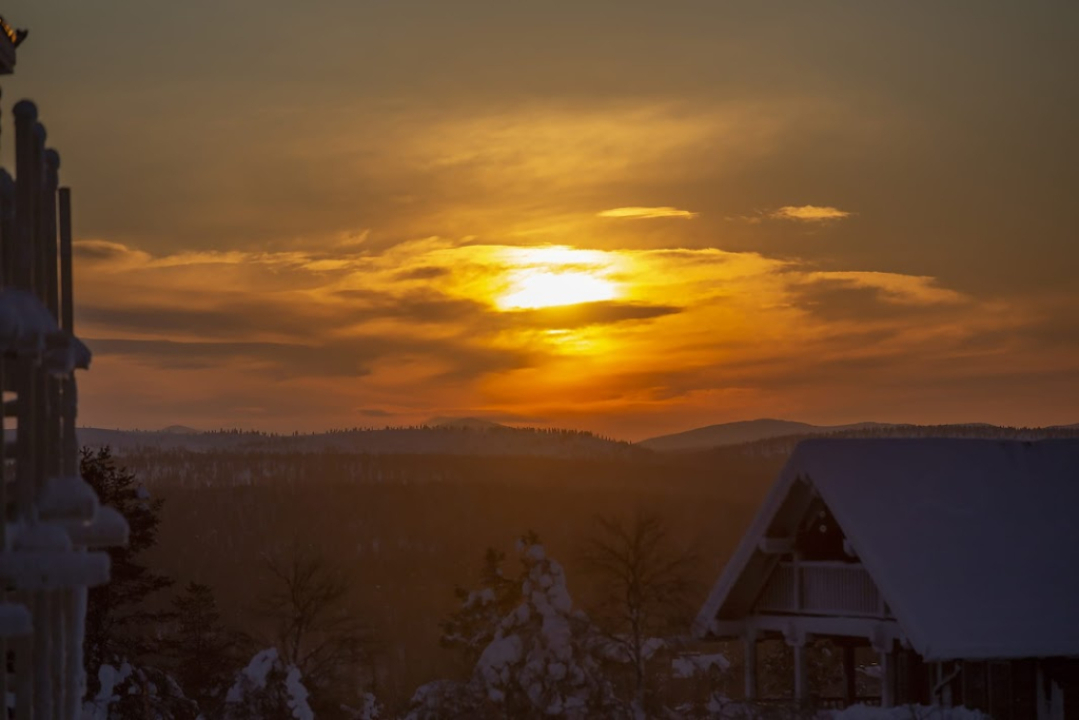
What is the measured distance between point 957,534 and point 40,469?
20241 mm

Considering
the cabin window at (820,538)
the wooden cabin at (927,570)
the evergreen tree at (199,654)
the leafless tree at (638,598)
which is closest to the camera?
the wooden cabin at (927,570)

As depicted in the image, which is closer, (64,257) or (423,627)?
(64,257)

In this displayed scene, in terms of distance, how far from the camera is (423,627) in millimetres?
174875

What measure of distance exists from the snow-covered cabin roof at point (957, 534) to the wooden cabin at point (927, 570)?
0.03 m

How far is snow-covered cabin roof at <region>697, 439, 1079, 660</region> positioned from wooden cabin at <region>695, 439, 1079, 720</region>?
27 millimetres

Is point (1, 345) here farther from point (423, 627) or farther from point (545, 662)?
point (423, 627)

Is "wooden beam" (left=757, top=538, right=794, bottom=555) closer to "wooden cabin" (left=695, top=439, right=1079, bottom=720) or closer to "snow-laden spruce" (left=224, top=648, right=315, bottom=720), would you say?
"wooden cabin" (left=695, top=439, right=1079, bottom=720)

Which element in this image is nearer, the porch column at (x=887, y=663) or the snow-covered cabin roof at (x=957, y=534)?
the snow-covered cabin roof at (x=957, y=534)

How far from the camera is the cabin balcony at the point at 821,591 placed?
1089 inches

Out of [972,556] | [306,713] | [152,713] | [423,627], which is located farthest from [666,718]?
[423,627]

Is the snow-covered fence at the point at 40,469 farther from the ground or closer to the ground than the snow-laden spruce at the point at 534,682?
farther from the ground

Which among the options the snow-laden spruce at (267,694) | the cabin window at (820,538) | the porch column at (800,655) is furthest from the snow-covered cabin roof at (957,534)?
the snow-laden spruce at (267,694)

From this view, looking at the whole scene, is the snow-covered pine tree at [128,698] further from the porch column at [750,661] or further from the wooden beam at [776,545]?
the wooden beam at [776,545]

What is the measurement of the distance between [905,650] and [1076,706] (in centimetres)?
353
